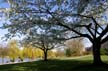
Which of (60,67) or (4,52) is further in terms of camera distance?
(4,52)

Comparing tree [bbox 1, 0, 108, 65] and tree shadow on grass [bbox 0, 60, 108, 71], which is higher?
tree [bbox 1, 0, 108, 65]

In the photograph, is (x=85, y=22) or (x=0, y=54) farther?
(x=0, y=54)

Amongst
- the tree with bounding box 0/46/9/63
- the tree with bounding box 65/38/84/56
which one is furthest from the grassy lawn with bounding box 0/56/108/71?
the tree with bounding box 0/46/9/63

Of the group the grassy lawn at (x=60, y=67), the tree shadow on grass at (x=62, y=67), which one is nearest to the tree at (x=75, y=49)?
the grassy lawn at (x=60, y=67)

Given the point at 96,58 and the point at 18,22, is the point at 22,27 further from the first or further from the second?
the point at 96,58

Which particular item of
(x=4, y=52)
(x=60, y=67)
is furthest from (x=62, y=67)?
(x=4, y=52)

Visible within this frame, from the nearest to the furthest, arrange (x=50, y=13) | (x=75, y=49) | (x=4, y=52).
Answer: (x=50, y=13)
(x=4, y=52)
(x=75, y=49)

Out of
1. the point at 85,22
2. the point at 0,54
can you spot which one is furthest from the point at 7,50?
the point at 85,22

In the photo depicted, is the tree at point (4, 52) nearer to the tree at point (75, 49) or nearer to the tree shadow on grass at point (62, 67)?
the tree at point (75, 49)

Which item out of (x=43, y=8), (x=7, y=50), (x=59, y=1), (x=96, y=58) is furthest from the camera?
(x=7, y=50)

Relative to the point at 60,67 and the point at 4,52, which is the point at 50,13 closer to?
the point at 60,67

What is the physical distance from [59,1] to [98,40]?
188 inches

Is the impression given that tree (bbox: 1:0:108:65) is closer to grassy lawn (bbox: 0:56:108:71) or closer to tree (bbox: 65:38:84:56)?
grassy lawn (bbox: 0:56:108:71)

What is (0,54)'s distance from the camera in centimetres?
6216
